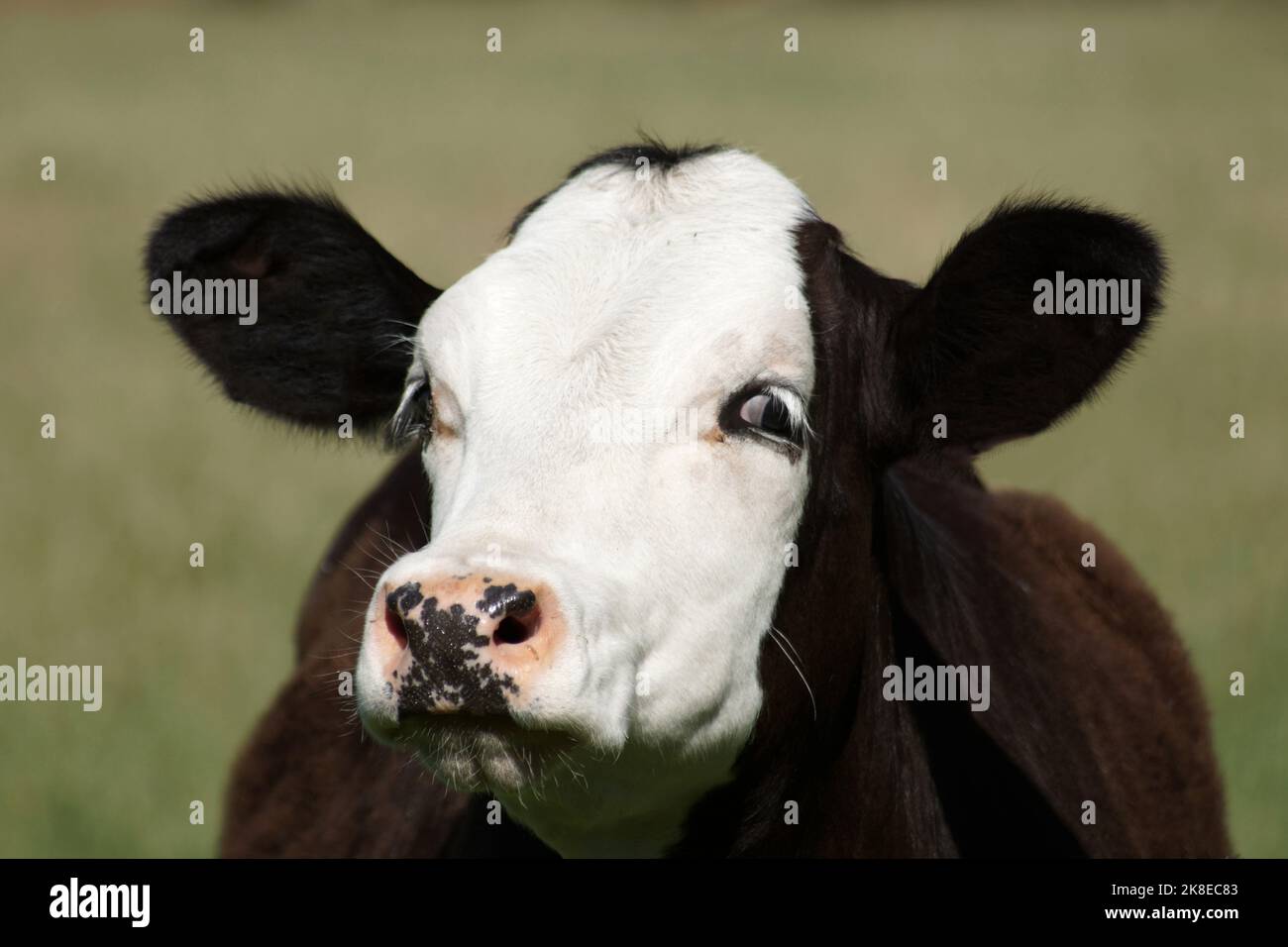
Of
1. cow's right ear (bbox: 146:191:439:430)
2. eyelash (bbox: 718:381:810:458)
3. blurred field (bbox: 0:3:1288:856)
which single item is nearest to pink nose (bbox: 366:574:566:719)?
eyelash (bbox: 718:381:810:458)

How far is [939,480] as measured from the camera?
570cm

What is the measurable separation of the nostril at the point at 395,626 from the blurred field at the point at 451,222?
5.84 feet

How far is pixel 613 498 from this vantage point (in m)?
3.68

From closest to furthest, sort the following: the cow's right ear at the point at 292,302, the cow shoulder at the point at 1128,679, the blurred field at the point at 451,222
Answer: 1. the cow's right ear at the point at 292,302
2. the cow shoulder at the point at 1128,679
3. the blurred field at the point at 451,222

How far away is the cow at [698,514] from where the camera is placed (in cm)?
355

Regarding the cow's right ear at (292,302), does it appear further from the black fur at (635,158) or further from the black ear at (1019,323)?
the black ear at (1019,323)

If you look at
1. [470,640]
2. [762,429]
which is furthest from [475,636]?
[762,429]

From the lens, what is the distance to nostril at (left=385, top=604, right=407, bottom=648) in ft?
11.4

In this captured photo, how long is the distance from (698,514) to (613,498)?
23 centimetres

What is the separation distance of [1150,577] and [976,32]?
95.0 feet

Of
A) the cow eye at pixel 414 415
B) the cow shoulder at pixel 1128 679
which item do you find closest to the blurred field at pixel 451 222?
the cow eye at pixel 414 415

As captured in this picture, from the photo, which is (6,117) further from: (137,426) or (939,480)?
(939,480)

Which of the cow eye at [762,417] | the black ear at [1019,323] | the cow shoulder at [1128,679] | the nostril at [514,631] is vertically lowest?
the cow shoulder at [1128,679]
